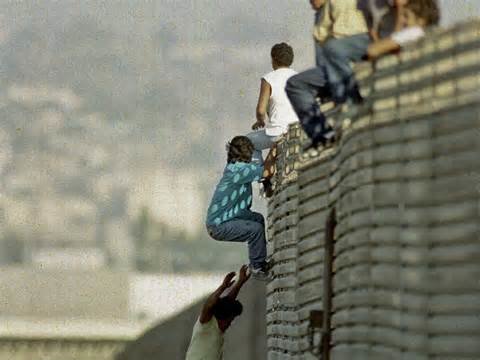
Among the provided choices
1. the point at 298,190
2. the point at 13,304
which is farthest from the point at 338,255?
the point at 13,304

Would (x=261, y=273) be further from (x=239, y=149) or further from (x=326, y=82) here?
(x=326, y=82)

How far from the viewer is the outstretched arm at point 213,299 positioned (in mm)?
22875

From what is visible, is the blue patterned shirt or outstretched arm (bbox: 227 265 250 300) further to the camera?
outstretched arm (bbox: 227 265 250 300)

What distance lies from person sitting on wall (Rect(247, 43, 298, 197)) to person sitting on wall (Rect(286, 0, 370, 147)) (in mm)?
2428

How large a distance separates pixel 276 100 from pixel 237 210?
165cm

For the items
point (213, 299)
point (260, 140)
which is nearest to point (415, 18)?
point (260, 140)

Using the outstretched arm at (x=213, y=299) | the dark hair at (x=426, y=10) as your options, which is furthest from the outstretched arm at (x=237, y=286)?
the dark hair at (x=426, y=10)

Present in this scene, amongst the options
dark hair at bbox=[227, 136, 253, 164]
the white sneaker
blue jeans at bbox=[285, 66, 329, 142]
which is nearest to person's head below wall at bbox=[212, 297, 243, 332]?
the white sneaker

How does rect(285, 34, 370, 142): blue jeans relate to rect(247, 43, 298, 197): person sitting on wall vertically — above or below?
below

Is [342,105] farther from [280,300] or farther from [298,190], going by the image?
[280,300]

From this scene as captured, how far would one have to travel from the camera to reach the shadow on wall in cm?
3266

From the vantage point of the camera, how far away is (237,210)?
73.5 feet

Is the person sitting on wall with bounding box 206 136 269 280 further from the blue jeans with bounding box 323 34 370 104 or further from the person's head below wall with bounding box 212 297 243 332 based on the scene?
the blue jeans with bounding box 323 34 370 104

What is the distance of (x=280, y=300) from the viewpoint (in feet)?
74.1
